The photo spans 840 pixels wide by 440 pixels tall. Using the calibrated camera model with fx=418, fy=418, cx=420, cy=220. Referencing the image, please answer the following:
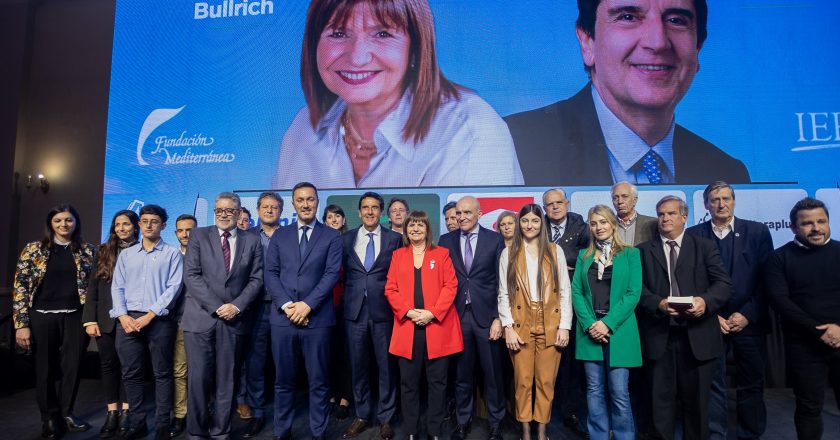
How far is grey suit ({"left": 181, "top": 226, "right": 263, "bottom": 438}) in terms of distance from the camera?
2.66 m

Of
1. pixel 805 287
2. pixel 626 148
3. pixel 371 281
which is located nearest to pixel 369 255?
pixel 371 281

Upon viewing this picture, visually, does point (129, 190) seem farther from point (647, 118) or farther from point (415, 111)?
point (647, 118)

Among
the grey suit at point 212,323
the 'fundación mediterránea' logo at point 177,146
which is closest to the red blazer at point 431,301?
the grey suit at point 212,323

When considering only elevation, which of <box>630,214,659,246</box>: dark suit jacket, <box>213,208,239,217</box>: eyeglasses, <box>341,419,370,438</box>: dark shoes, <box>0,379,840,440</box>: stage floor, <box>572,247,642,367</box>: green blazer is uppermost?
<box>213,208,239,217</box>: eyeglasses

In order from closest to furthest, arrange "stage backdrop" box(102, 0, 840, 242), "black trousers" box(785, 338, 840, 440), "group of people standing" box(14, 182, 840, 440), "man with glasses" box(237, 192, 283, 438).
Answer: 1. "black trousers" box(785, 338, 840, 440)
2. "group of people standing" box(14, 182, 840, 440)
3. "man with glasses" box(237, 192, 283, 438)
4. "stage backdrop" box(102, 0, 840, 242)

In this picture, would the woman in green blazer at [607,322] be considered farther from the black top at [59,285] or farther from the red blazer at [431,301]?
the black top at [59,285]

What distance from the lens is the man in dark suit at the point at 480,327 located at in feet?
9.33

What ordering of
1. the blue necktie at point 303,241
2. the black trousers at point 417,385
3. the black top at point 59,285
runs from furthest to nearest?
1. the black top at point 59,285
2. the blue necktie at point 303,241
3. the black trousers at point 417,385

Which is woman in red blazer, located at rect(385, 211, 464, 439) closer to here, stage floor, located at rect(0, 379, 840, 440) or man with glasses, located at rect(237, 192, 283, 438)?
stage floor, located at rect(0, 379, 840, 440)

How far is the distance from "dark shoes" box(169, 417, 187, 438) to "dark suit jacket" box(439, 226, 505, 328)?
86.3 inches

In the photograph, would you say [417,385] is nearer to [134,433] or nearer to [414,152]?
[134,433]

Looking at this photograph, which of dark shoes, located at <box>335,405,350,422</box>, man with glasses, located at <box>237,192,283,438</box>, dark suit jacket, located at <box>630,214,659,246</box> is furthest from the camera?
dark shoes, located at <box>335,405,350,422</box>

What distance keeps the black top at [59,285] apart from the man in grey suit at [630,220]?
4.00 meters

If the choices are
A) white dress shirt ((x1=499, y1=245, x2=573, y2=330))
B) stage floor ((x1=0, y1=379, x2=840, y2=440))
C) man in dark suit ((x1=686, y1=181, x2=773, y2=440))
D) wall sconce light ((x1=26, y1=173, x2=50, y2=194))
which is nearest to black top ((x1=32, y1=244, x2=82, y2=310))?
stage floor ((x1=0, y1=379, x2=840, y2=440))
